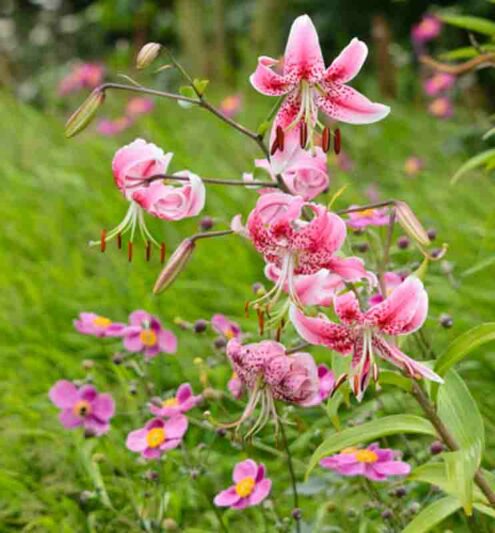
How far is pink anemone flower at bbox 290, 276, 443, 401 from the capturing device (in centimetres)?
114

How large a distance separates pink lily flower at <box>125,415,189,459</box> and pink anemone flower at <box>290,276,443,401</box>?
447 millimetres

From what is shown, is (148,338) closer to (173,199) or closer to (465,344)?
(173,199)

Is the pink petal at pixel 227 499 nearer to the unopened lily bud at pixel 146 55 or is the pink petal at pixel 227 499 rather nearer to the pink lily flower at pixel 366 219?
the pink lily flower at pixel 366 219

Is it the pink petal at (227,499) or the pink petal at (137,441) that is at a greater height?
the pink petal at (137,441)

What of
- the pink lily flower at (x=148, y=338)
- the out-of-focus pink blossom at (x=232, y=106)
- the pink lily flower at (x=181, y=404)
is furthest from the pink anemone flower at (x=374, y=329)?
the out-of-focus pink blossom at (x=232, y=106)

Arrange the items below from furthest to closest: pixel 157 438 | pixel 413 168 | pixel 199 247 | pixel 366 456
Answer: pixel 413 168 → pixel 199 247 → pixel 157 438 → pixel 366 456

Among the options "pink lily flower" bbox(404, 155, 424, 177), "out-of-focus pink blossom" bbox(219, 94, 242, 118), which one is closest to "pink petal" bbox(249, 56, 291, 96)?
"pink lily flower" bbox(404, 155, 424, 177)

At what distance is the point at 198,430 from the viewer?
6.97ft

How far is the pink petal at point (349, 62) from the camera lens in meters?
1.16

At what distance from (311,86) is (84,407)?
2.40ft

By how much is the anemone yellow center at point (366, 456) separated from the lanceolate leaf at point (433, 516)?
220 mm

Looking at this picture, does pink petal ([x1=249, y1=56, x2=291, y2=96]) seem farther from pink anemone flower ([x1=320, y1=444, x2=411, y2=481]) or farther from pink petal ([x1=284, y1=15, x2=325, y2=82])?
pink anemone flower ([x1=320, y1=444, x2=411, y2=481])

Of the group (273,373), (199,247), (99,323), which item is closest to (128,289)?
(199,247)

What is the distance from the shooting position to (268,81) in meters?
1.19
